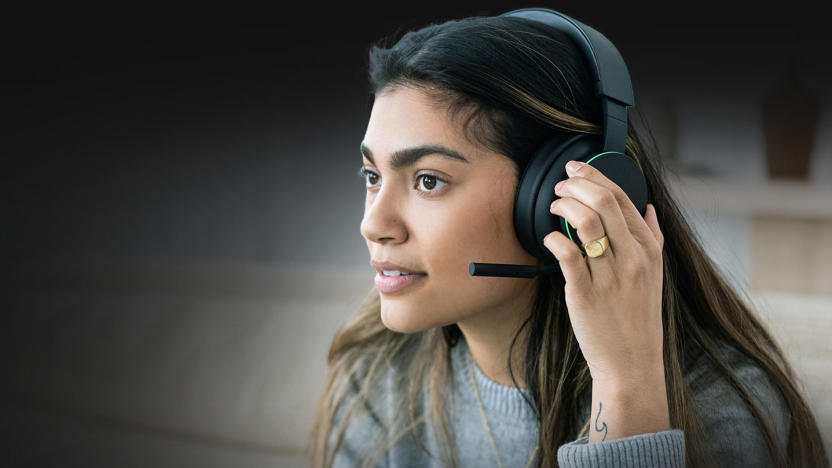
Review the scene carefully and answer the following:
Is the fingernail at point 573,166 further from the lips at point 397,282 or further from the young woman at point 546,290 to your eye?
the lips at point 397,282

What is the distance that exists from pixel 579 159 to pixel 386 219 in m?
0.24

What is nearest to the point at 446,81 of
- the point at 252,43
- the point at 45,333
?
the point at 252,43

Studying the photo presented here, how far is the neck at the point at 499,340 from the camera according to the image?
924 millimetres

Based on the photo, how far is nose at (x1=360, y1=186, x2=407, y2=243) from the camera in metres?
0.80

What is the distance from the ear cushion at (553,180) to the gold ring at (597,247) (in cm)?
4

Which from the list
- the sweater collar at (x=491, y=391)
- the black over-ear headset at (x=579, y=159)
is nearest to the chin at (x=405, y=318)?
the black over-ear headset at (x=579, y=159)

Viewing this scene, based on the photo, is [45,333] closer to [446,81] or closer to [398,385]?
[398,385]

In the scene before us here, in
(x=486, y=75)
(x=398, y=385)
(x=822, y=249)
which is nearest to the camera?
(x=486, y=75)

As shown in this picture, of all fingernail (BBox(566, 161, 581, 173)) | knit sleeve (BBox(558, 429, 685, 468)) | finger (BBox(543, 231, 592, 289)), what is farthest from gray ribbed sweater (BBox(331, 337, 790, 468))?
fingernail (BBox(566, 161, 581, 173))

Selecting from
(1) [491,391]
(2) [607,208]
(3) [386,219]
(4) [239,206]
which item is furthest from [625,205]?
(4) [239,206]

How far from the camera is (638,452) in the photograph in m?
0.69

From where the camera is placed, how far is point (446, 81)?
0.79m

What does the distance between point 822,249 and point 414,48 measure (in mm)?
1323

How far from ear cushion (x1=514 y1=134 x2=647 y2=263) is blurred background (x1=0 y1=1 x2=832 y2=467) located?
2.21 ft
